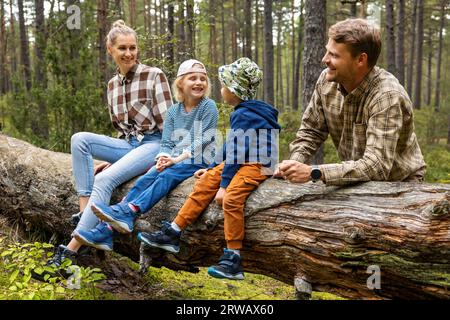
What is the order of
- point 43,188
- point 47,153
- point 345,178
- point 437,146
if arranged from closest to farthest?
point 345,178 < point 43,188 < point 47,153 < point 437,146

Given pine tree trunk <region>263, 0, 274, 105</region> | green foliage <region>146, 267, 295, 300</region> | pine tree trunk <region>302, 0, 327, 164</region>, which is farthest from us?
pine tree trunk <region>263, 0, 274, 105</region>

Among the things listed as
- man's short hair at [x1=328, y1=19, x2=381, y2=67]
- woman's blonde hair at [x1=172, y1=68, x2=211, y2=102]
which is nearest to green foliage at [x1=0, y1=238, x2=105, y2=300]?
woman's blonde hair at [x1=172, y1=68, x2=211, y2=102]

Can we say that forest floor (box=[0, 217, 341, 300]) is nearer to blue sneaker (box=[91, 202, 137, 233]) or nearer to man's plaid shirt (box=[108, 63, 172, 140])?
blue sneaker (box=[91, 202, 137, 233])

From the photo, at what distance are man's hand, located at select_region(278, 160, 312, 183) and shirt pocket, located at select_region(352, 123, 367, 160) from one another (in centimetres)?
53

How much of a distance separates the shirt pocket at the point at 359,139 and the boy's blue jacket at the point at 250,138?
0.56 metres

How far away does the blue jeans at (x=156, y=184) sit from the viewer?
11.2 feet

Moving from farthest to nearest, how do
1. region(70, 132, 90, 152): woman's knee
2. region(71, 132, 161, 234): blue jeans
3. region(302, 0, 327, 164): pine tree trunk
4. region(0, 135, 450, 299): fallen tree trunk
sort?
region(302, 0, 327, 164): pine tree trunk < region(70, 132, 90, 152): woman's knee < region(71, 132, 161, 234): blue jeans < region(0, 135, 450, 299): fallen tree trunk

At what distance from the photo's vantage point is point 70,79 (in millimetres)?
8281

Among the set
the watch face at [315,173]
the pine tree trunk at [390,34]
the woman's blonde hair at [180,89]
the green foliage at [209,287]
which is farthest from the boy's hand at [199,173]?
the pine tree trunk at [390,34]

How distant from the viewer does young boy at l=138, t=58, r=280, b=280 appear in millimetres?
3045

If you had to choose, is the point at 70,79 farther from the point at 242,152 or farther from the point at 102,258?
the point at 242,152

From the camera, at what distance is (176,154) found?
12.2 feet
